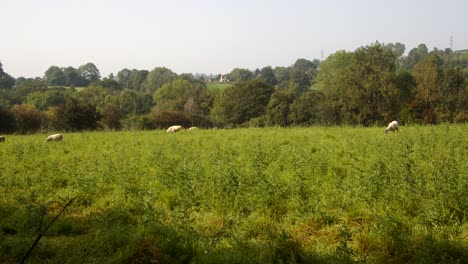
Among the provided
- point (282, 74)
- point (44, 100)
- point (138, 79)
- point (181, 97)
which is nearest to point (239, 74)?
point (282, 74)

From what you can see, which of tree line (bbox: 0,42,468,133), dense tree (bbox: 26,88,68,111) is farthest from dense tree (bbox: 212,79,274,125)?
dense tree (bbox: 26,88,68,111)

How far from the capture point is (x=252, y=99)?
5928 centimetres

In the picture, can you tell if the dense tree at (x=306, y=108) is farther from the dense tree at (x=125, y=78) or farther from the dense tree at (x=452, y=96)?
the dense tree at (x=125, y=78)

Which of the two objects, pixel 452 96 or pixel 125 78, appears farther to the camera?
pixel 125 78

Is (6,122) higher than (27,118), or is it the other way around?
(6,122)

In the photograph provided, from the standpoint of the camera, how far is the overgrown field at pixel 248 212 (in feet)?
15.6

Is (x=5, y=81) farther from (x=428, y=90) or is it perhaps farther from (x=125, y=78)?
(x=428, y=90)

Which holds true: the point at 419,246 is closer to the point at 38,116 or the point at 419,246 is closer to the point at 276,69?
the point at 38,116

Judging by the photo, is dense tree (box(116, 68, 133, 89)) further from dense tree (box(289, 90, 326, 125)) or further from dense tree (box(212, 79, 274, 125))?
dense tree (box(289, 90, 326, 125))

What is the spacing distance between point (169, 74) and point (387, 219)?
122m

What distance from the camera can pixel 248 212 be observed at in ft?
21.5

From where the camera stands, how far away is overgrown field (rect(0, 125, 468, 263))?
4.74 meters

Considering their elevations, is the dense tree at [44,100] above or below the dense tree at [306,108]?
above

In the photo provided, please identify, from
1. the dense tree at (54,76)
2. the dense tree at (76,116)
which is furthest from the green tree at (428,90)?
the dense tree at (54,76)
